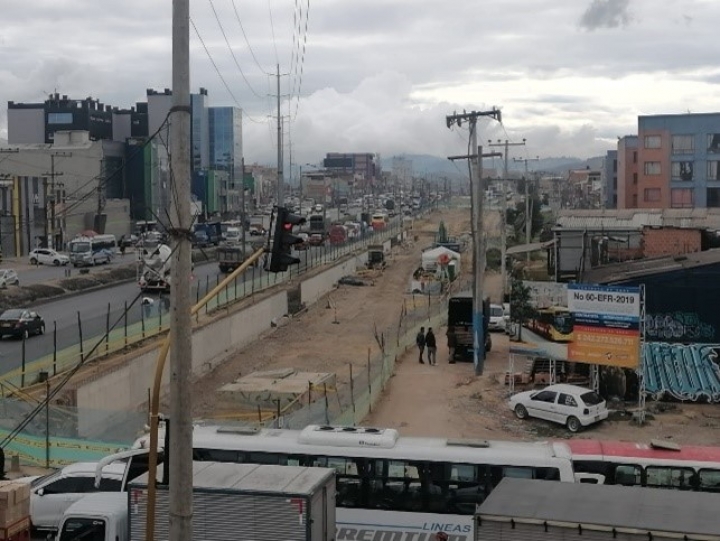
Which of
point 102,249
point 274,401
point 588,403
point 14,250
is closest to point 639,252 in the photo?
point 588,403

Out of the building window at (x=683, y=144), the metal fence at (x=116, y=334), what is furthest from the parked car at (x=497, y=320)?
the building window at (x=683, y=144)

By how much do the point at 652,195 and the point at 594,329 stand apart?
53.4 m

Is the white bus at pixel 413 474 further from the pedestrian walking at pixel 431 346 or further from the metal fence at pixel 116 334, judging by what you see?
the pedestrian walking at pixel 431 346

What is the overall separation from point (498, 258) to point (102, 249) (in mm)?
28087

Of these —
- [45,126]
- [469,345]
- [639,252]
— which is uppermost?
[45,126]

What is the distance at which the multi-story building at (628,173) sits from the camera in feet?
258

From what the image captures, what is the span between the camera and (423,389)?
2934 cm

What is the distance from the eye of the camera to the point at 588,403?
2388cm

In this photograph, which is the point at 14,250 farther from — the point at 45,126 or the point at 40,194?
the point at 45,126

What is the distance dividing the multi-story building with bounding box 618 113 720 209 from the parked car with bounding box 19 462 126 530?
65.4 m

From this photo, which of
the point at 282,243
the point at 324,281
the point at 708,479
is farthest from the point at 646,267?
the point at 324,281

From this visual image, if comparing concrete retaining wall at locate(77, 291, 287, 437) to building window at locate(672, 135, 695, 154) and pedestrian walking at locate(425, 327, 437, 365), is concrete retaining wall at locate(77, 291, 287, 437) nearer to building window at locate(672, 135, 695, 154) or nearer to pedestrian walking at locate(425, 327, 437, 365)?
pedestrian walking at locate(425, 327, 437, 365)

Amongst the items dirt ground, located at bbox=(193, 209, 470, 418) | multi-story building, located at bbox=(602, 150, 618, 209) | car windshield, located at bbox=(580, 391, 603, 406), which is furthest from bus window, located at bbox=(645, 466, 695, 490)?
multi-story building, located at bbox=(602, 150, 618, 209)

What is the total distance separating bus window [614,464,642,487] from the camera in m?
14.7
